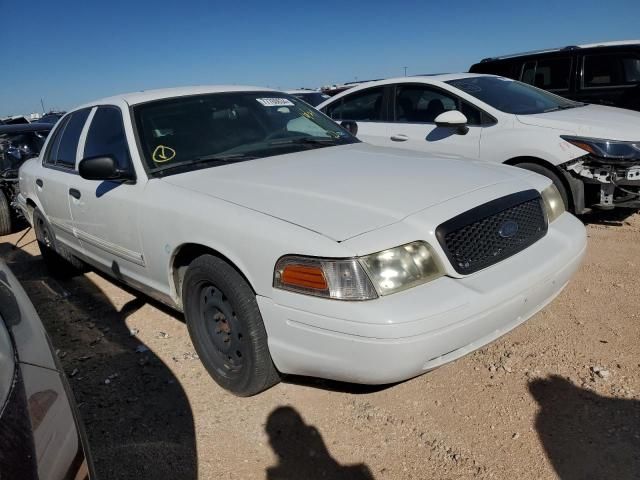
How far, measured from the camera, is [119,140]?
3.44 metres

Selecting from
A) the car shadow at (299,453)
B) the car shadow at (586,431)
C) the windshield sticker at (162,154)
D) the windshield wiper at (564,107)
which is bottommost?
the car shadow at (299,453)

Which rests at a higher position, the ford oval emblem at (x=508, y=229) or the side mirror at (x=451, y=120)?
the side mirror at (x=451, y=120)

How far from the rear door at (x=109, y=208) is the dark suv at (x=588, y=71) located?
19.9ft

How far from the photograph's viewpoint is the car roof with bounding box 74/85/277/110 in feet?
11.6

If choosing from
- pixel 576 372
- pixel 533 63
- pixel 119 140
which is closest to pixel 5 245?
pixel 119 140

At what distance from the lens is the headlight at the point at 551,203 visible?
9.33ft

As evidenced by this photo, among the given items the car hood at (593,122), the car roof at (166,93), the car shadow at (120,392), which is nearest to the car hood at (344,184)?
the car roof at (166,93)

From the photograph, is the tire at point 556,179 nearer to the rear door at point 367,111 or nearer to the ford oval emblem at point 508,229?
the rear door at point 367,111

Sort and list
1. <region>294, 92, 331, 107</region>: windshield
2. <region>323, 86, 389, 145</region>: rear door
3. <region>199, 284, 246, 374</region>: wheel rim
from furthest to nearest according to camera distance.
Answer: <region>294, 92, 331, 107</region>: windshield, <region>323, 86, 389, 145</region>: rear door, <region>199, 284, 246, 374</region>: wheel rim

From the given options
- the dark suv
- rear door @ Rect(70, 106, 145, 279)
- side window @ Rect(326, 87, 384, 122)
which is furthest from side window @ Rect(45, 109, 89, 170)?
the dark suv

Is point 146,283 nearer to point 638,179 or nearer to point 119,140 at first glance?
point 119,140

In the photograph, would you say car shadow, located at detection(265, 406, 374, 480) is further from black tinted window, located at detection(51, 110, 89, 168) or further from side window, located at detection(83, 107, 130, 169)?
black tinted window, located at detection(51, 110, 89, 168)

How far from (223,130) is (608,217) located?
420 cm

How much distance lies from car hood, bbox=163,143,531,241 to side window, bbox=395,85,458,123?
2.36 m
